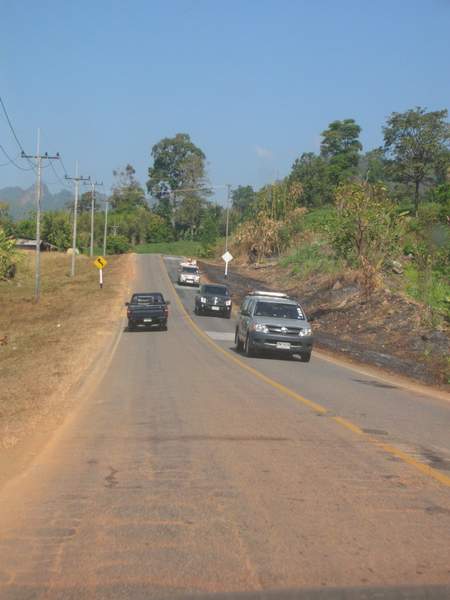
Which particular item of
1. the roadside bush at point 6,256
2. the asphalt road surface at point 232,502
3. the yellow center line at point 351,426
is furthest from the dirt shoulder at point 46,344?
the yellow center line at point 351,426

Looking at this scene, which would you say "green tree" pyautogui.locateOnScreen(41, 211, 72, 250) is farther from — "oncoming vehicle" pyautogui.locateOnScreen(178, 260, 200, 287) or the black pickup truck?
the black pickup truck

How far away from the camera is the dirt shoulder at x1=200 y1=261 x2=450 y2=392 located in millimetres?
24125

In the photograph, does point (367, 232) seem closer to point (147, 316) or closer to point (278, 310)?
point (147, 316)

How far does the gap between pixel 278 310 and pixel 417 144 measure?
61735 millimetres

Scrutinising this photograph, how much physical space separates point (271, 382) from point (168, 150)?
151890 millimetres

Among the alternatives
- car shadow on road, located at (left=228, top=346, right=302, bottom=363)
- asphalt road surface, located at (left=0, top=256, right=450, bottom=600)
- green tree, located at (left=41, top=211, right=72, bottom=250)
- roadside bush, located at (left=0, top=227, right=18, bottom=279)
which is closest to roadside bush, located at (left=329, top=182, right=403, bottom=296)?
car shadow on road, located at (left=228, top=346, right=302, bottom=363)

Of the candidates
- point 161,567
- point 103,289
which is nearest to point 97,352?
point 161,567

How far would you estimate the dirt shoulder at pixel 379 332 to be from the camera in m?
24.1

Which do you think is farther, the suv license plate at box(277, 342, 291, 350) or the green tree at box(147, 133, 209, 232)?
the green tree at box(147, 133, 209, 232)

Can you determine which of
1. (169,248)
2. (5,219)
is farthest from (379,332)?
(169,248)

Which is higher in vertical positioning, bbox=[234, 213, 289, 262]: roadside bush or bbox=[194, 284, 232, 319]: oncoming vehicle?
bbox=[234, 213, 289, 262]: roadside bush

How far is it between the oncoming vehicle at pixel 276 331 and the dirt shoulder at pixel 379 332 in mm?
2662

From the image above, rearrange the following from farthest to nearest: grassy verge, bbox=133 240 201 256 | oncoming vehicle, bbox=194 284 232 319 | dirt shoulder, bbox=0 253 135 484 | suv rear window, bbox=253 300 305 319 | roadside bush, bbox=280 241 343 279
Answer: grassy verge, bbox=133 240 201 256 → roadside bush, bbox=280 241 343 279 → oncoming vehicle, bbox=194 284 232 319 → suv rear window, bbox=253 300 305 319 → dirt shoulder, bbox=0 253 135 484

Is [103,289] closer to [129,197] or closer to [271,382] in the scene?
[271,382]
